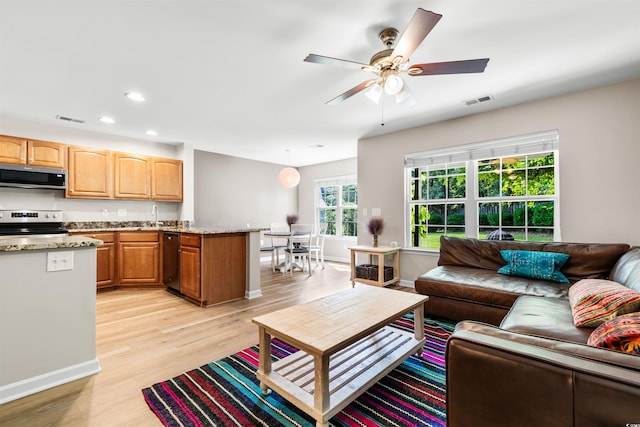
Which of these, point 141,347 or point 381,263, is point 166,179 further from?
point 381,263

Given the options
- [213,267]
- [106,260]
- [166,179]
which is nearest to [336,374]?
[213,267]

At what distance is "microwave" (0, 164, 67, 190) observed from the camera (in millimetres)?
3512

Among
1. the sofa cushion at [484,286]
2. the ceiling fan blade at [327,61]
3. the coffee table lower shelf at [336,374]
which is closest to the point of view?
the coffee table lower shelf at [336,374]

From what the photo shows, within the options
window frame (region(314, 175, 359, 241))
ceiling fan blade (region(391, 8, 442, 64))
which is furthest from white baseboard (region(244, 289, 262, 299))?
window frame (region(314, 175, 359, 241))

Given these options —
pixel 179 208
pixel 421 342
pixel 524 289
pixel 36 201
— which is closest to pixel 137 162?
pixel 179 208

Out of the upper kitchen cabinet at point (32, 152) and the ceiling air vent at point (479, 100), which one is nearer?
the ceiling air vent at point (479, 100)

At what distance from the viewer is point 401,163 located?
4.46 meters

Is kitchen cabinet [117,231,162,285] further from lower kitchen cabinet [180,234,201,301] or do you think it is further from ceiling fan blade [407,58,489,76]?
ceiling fan blade [407,58,489,76]

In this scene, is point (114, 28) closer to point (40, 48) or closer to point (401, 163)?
point (40, 48)

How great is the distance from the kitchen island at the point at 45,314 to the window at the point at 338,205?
5345 mm

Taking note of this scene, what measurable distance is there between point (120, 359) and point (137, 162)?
137 inches

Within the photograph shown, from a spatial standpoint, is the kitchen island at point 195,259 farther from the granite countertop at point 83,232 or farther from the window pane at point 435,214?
the window pane at point 435,214

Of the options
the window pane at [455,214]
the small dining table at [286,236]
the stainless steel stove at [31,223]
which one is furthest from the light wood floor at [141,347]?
the window pane at [455,214]

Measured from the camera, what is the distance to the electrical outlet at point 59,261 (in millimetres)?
1837
